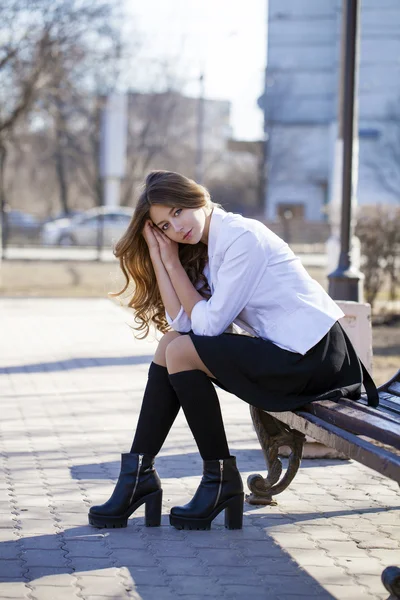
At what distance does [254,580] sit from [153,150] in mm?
Result: 53240

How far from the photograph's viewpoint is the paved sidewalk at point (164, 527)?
365 centimetres

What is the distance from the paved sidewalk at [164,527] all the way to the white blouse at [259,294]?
821 mm

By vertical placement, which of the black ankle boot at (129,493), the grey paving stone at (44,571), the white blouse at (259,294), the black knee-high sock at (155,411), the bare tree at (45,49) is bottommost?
the grey paving stone at (44,571)

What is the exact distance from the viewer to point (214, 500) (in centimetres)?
425

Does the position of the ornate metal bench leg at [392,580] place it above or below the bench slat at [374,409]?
below

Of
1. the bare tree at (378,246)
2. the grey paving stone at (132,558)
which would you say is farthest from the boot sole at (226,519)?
the bare tree at (378,246)

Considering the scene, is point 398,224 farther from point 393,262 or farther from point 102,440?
point 102,440

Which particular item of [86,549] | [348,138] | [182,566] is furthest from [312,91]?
[182,566]

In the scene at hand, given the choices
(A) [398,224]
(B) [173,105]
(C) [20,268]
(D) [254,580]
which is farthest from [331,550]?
(B) [173,105]

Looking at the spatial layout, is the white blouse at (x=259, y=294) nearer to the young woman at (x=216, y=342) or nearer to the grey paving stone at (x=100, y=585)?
the young woman at (x=216, y=342)

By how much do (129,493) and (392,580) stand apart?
136 centimetres

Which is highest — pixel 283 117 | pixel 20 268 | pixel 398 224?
pixel 283 117

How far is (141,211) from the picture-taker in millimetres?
4387

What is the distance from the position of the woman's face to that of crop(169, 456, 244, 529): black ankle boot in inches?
35.3
